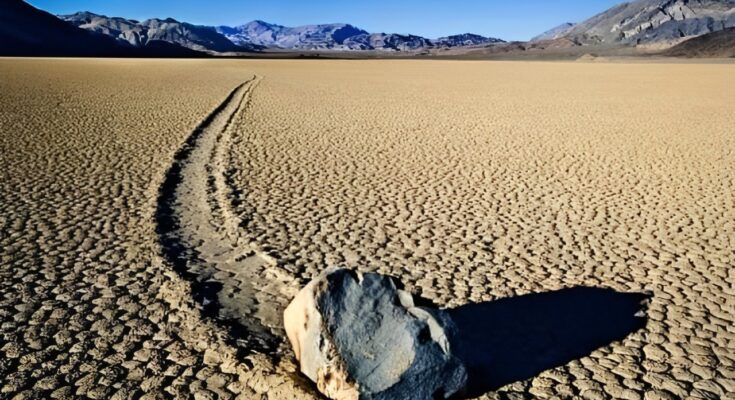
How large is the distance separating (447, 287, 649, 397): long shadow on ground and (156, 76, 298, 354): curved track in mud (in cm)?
122

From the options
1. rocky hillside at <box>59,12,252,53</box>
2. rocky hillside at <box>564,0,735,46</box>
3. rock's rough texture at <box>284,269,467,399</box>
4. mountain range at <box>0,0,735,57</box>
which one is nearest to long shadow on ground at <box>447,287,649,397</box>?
rock's rough texture at <box>284,269,467,399</box>

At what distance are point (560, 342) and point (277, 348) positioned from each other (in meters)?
1.73

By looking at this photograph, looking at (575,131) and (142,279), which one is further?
(575,131)

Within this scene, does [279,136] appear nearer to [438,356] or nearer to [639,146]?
[639,146]

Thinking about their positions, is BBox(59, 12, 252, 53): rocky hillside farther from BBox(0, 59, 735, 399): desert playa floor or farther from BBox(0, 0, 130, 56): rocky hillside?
BBox(0, 59, 735, 399): desert playa floor

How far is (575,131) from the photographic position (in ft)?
40.3

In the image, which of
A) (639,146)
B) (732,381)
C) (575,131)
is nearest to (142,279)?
(732,381)

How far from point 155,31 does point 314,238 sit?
181 meters

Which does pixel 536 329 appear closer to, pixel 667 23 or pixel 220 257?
pixel 220 257

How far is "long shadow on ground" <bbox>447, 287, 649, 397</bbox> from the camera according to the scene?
328 cm

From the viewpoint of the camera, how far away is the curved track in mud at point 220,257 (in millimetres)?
3916

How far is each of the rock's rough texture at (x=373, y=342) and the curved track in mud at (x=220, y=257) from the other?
0.72 metres

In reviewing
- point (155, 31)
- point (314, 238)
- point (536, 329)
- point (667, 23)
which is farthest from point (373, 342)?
point (155, 31)

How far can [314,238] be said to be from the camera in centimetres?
552
